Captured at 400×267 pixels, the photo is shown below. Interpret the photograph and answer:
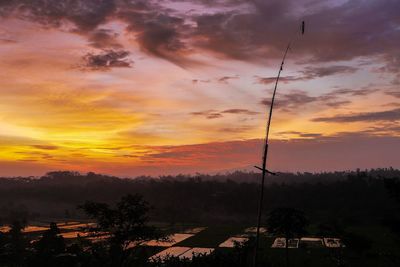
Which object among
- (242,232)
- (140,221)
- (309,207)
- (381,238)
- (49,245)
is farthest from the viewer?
(309,207)

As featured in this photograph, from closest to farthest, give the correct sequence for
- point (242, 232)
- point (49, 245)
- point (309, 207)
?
point (49, 245) < point (242, 232) < point (309, 207)

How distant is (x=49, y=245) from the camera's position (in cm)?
5475

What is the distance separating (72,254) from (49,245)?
3.69 m

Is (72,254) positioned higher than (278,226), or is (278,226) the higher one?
(278,226)

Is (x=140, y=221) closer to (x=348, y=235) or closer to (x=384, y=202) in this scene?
(x=348, y=235)

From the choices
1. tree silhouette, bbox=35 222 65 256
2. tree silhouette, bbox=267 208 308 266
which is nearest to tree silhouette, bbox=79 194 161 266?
tree silhouette, bbox=267 208 308 266

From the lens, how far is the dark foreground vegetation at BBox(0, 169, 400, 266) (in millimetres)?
36750

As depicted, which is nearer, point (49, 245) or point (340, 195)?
point (49, 245)

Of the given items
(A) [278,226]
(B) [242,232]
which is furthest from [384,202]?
(A) [278,226]

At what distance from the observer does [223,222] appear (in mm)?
154125

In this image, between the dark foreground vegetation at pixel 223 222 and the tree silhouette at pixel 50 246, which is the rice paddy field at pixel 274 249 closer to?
the dark foreground vegetation at pixel 223 222

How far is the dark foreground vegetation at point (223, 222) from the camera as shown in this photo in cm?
3675

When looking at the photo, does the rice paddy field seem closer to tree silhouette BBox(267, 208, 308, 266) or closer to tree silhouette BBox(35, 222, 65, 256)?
tree silhouette BBox(267, 208, 308, 266)

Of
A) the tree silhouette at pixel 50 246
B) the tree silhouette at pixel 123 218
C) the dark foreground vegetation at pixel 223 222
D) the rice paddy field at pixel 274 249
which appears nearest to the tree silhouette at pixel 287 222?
the dark foreground vegetation at pixel 223 222
